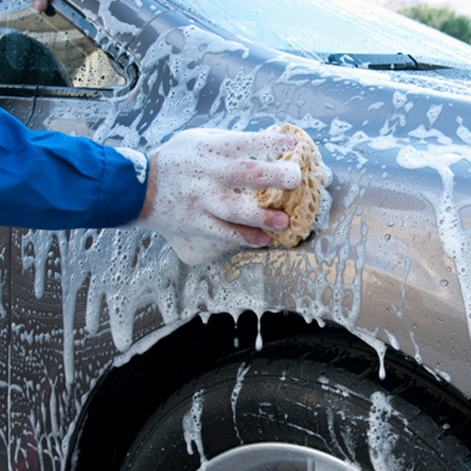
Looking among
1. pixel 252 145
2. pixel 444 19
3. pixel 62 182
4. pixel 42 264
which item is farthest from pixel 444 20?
pixel 62 182

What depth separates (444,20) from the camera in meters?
17.6

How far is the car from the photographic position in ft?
4.33

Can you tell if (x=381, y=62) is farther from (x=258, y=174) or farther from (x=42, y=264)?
(x=42, y=264)

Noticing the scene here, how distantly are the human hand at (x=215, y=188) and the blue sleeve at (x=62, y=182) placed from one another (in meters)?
0.05

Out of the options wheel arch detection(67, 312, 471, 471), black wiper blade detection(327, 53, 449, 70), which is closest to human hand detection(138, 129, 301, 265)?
wheel arch detection(67, 312, 471, 471)

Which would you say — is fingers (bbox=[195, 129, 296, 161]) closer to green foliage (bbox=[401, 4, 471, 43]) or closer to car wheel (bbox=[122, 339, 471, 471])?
car wheel (bbox=[122, 339, 471, 471])

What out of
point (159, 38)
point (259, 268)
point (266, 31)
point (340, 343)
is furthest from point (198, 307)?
point (266, 31)

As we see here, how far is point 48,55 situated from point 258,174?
0.81m

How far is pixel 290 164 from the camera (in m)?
1.41

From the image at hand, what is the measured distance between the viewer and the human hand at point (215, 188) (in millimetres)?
1430

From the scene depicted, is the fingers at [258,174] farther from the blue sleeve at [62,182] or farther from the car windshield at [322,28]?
the car windshield at [322,28]

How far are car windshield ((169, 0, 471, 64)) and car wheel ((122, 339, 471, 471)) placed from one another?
0.81m

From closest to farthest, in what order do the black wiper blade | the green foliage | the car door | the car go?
the car
the car door
the black wiper blade
the green foliage

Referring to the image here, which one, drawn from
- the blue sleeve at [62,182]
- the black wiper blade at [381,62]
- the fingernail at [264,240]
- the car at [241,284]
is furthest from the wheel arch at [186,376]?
the black wiper blade at [381,62]
